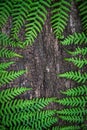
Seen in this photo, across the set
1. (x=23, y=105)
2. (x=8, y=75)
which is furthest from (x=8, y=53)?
(x=23, y=105)

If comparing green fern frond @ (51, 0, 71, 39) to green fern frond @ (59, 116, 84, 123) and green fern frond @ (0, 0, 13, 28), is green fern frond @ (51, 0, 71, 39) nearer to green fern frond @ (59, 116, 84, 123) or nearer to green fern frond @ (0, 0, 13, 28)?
green fern frond @ (0, 0, 13, 28)

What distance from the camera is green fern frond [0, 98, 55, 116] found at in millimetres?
3166

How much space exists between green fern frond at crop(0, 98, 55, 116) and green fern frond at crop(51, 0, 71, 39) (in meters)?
0.92

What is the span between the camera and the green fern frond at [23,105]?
3.17 meters

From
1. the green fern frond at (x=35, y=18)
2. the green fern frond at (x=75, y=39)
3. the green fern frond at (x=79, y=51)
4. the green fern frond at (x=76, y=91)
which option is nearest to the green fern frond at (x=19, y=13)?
the green fern frond at (x=35, y=18)

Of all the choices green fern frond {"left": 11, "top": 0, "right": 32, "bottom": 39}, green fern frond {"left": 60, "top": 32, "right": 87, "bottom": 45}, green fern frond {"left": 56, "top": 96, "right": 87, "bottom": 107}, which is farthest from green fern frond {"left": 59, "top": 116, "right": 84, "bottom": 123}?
green fern frond {"left": 11, "top": 0, "right": 32, "bottom": 39}

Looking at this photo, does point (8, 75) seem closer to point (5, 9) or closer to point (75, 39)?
point (5, 9)

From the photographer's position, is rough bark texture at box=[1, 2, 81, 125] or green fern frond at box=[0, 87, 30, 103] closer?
green fern frond at box=[0, 87, 30, 103]

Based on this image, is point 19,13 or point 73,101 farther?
point 73,101

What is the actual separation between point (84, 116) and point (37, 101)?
743 millimetres

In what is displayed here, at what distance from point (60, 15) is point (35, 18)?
0.34 metres

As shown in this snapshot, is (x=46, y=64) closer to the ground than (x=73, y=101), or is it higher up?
higher up

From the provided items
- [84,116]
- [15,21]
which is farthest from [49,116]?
[15,21]

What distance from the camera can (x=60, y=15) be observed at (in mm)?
3131
